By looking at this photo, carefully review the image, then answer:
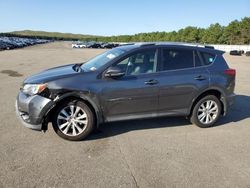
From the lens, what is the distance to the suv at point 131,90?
529cm

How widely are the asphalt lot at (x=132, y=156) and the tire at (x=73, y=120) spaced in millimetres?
152

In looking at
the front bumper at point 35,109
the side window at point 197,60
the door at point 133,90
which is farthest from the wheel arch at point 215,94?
the front bumper at point 35,109

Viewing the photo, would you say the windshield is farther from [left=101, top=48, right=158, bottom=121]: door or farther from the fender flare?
the fender flare

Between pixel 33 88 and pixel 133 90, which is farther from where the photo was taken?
pixel 133 90


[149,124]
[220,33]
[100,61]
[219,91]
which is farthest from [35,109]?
[220,33]

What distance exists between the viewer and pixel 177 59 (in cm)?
610

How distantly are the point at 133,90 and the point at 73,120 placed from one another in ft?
3.96

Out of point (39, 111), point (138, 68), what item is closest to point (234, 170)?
point (138, 68)

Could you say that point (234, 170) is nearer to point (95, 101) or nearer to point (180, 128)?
point (180, 128)

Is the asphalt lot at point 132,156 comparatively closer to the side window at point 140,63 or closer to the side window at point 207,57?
the side window at point 140,63

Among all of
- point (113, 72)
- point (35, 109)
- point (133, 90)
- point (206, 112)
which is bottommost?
point (206, 112)

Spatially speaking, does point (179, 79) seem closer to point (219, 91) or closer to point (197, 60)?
point (197, 60)

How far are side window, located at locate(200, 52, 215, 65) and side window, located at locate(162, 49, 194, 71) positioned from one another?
286mm

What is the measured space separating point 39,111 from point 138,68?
1.96 meters
